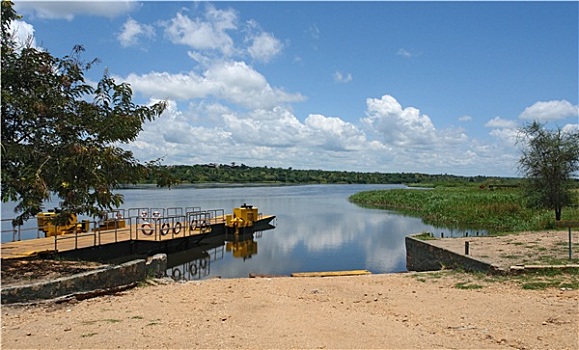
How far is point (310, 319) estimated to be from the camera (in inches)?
263

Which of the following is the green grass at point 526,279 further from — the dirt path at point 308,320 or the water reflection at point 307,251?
the water reflection at point 307,251

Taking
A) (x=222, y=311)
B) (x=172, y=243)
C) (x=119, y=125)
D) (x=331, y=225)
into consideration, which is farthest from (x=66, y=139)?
(x=331, y=225)

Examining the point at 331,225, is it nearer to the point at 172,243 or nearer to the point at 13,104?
the point at 172,243

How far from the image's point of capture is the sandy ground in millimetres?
5555

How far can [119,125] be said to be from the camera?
1061 centimetres

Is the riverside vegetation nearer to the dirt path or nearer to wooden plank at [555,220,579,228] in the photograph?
the dirt path

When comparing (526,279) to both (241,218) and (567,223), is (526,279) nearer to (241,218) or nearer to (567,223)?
(567,223)

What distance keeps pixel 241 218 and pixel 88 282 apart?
20.7 m

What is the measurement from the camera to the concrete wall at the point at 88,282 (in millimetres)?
7805

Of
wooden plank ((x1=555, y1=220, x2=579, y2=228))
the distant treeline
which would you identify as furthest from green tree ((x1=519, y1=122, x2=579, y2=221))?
the distant treeline

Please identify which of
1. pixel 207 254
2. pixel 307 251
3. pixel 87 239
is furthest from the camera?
pixel 207 254

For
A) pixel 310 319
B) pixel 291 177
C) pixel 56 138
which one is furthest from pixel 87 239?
pixel 291 177

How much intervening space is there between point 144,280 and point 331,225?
78.1ft

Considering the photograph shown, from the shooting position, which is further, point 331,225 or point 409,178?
point 409,178
